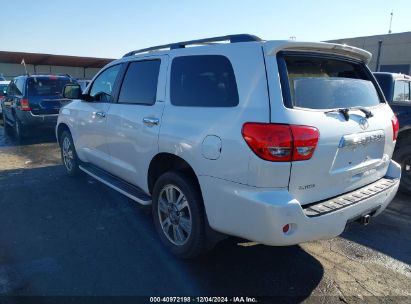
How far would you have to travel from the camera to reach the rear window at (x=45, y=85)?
31.7 feet

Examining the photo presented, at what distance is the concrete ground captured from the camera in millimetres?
3000

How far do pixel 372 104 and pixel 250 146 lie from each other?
1610mm

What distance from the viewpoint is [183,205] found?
3.34 m

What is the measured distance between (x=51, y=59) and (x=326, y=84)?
30.7 metres

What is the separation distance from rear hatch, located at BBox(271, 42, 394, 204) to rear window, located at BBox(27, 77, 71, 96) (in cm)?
862

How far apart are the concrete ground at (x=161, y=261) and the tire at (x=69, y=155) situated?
3.68ft

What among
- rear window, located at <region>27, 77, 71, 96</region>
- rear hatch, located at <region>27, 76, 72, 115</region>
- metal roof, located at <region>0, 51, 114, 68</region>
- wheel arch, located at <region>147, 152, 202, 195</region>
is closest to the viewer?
wheel arch, located at <region>147, 152, 202, 195</region>

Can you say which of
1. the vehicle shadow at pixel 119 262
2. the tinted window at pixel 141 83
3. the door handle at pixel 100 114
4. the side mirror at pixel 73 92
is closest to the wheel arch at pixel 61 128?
the side mirror at pixel 73 92

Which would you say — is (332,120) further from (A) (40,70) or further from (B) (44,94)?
(A) (40,70)

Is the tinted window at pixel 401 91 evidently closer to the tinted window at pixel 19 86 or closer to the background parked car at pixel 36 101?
the background parked car at pixel 36 101

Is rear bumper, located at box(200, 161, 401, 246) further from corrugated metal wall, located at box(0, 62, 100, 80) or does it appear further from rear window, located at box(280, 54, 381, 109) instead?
corrugated metal wall, located at box(0, 62, 100, 80)

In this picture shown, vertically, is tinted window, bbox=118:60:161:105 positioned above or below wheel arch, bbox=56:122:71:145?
above

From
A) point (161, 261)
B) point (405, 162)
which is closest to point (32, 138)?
point (161, 261)

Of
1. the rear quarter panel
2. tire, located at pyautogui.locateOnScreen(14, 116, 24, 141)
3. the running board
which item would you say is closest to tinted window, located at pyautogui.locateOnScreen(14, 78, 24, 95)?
tire, located at pyautogui.locateOnScreen(14, 116, 24, 141)
